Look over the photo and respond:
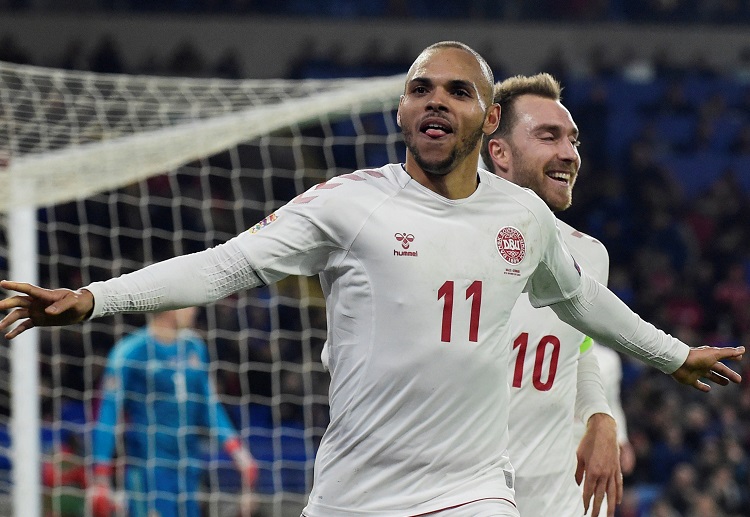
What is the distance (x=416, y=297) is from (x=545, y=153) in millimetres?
1184

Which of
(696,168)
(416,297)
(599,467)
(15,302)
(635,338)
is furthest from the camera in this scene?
(696,168)

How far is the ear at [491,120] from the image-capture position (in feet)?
10.3

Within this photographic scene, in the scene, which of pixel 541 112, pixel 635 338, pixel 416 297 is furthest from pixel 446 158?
pixel 541 112

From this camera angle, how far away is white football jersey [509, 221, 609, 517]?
3.67 meters

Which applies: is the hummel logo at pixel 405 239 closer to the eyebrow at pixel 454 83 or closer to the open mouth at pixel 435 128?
the open mouth at pixel 435 128

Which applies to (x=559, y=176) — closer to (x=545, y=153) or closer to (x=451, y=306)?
(x=545, y=153)

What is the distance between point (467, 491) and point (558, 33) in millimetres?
15425

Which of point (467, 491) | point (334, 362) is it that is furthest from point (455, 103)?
point (467, 491)

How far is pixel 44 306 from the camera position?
2.57 meters

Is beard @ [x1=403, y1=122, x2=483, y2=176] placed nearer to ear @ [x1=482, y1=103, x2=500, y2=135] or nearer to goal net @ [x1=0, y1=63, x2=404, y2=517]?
ear @ [x1=482, y1=103, x2=500, y2=135]

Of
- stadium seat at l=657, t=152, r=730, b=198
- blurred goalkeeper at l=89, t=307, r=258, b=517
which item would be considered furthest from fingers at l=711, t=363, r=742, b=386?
stadium seat at l=657, t=152, r=730, b=198

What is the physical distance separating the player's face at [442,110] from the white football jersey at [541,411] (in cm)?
82

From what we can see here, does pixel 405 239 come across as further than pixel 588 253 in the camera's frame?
No

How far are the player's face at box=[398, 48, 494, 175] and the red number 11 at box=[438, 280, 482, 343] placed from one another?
0.30 metres
